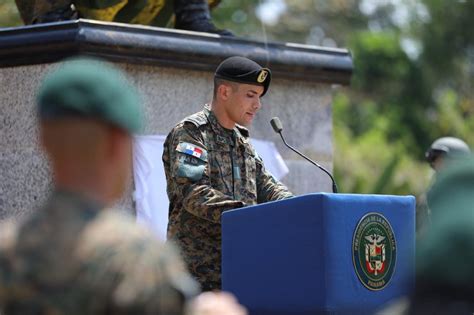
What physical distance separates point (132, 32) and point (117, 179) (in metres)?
4.74

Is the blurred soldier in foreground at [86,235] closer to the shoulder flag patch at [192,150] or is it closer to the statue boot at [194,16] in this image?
the shoulder flag patch at [192,150]

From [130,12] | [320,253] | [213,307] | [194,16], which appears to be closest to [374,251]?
[320,253]

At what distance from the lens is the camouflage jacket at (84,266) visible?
255 cm

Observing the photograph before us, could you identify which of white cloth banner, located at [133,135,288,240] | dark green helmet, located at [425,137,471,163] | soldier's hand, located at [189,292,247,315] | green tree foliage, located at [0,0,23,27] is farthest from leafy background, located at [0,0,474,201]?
soldier's hand, located at [189,292,247,315]

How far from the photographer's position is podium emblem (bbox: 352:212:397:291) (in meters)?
5.19

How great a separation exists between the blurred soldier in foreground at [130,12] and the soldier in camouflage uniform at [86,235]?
5.07 m

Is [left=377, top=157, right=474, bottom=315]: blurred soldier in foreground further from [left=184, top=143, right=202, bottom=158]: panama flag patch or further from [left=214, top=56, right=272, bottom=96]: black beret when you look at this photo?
[left=214, top=56, right=272, bottom=96]: black beret

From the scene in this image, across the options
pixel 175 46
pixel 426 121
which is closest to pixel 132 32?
pixel 175 46

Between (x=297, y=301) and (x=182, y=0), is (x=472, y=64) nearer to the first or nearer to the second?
(x=182, y=0)

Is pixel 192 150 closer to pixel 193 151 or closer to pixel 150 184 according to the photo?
pixel 193 151

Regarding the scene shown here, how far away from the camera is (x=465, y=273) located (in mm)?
2479

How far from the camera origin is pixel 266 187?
6.14 meters

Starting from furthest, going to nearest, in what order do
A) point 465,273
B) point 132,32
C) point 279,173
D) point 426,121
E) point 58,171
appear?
point 426,121 < point 279,173 < point 132,32 < point 58,171 < point 465,273

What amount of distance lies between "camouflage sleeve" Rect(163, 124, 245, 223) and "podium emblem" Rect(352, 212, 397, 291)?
2.18 feet
